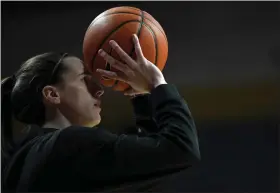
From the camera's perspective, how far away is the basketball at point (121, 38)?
3.15 feet

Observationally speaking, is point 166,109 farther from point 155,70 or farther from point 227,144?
point 227,144

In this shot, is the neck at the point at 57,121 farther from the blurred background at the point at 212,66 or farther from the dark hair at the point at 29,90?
the blurred background at the point at 212,66

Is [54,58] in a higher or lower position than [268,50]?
higher

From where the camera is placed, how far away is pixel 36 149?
91 cm

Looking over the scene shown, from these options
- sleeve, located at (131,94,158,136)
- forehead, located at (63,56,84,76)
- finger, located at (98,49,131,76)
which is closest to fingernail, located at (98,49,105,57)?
finger, located at (98,49,131,76)

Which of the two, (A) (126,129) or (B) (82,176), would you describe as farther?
(A) (126,129)

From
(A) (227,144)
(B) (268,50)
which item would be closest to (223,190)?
(A) (227,144)

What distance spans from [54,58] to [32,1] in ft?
4.74

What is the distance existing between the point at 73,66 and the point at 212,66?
1407mm

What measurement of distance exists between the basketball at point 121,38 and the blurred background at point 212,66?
1212 mm

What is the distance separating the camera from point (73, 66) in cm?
104

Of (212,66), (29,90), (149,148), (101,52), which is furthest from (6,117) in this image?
(212,66)

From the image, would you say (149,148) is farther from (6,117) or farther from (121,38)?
(6,117)

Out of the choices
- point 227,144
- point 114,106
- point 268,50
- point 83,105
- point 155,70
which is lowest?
point 227,144
